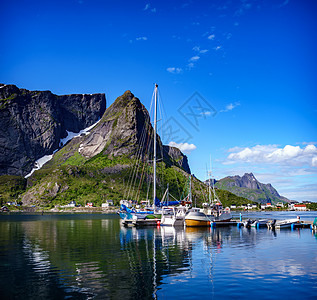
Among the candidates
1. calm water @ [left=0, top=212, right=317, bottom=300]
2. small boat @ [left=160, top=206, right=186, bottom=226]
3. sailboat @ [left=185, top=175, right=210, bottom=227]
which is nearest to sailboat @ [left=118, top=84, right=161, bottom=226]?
small boat @ [left=160, top=206, right=186, bottom=226]

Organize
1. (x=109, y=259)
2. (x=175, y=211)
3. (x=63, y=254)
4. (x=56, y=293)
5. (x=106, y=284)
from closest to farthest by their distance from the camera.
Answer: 1. (x=56, y=293)
2. (x=106, y=284)
3. (x=109, y=259)
4. (x=63, y=254)
5. (x=175, y=211)

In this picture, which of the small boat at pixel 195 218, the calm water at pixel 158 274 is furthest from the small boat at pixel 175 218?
the calm water at pixel 158 274

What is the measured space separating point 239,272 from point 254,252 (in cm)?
1382

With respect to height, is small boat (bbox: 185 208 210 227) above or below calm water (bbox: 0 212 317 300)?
below

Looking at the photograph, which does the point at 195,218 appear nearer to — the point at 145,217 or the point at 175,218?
the point at 175,218

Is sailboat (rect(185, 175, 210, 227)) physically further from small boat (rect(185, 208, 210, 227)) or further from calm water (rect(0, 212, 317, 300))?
calm water (rect(0, 212, 317, 300))

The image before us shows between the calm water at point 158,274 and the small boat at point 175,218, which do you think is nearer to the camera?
the calm water at point 158,274

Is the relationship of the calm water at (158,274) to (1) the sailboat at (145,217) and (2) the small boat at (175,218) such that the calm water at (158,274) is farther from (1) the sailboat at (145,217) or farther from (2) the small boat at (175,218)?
(1) the sailboat at (145,217)

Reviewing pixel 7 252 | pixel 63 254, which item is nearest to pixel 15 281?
pixel 63 254

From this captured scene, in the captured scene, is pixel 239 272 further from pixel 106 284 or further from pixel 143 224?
pixel 143 224

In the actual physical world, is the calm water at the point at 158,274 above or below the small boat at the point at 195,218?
above

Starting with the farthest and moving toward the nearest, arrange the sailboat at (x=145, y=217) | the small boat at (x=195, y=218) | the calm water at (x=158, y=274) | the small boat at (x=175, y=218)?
the sailboat at (x=145, y=217), the small boat at (x=195, y=218), the small boat at (x=175, y=218), the calm water at (x=158, y=274)

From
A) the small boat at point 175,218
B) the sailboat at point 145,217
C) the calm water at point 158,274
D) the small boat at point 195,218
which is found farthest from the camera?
the sailboat at point 145,217

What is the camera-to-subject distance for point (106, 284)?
2228 cm
